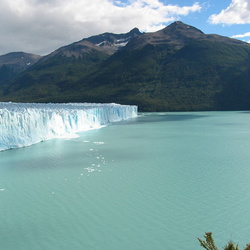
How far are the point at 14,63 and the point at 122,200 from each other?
180315 millimetres

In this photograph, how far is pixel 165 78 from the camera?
68.8 m

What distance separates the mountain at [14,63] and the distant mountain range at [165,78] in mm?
57689

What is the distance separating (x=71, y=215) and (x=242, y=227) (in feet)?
10.7

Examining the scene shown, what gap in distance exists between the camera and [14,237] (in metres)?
5.19

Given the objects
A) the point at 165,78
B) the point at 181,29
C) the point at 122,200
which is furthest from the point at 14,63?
the point at 122,200

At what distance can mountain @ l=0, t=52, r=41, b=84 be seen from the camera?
517ft

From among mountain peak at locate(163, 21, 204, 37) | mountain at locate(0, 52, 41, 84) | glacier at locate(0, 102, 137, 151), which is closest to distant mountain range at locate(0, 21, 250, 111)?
mountain peak at locate(163, 21, 204, 37)

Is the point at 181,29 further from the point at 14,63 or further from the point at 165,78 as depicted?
the point at 14,63

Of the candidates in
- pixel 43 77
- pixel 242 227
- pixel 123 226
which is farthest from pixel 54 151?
pixel 43 77

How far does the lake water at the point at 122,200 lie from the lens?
514 cm

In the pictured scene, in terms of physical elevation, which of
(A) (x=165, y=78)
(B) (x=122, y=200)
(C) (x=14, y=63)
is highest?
(C) (x=14, y=63)

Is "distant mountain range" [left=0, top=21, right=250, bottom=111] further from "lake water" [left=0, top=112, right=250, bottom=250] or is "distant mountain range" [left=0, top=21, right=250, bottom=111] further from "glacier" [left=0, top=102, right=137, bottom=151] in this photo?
"lake water" [left=0, top=112, right=250, bottom=250]

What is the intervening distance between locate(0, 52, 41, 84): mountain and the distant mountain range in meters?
57.7

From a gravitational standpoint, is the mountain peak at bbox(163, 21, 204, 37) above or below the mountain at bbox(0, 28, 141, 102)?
above
